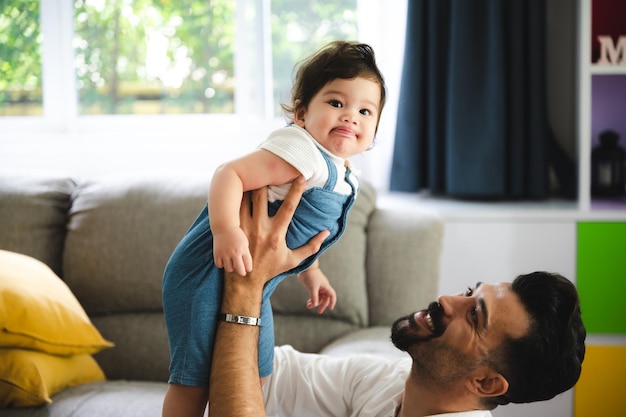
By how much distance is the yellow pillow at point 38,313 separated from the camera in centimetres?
205

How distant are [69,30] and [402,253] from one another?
1907 mm

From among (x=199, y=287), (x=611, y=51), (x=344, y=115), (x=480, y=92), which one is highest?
(x=611, y=51)

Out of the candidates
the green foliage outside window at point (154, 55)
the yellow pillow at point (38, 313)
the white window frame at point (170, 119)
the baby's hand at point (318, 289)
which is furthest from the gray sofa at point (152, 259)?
the green foliage outside window at point (154, 55)

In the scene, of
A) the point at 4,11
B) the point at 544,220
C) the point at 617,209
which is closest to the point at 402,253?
the point at 544,220

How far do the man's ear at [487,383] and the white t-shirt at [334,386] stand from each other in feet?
0.56

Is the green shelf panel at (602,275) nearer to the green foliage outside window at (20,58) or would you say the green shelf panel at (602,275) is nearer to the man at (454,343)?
the man at (454,343)

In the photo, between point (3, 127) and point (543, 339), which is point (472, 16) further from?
point (3, 127)

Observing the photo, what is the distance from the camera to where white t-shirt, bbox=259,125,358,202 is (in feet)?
4.59

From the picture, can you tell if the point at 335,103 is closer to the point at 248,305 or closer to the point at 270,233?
the point at 270,233

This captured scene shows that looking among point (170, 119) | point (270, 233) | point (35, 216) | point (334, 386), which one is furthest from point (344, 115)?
point (170, 119)

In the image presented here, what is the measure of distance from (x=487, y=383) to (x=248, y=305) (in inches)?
18.8

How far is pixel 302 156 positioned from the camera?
1.40 meters

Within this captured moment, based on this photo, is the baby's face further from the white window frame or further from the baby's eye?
the white window frame

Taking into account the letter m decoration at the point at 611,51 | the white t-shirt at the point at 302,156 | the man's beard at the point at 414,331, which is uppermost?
the letter m decoration at the point at 611,51
